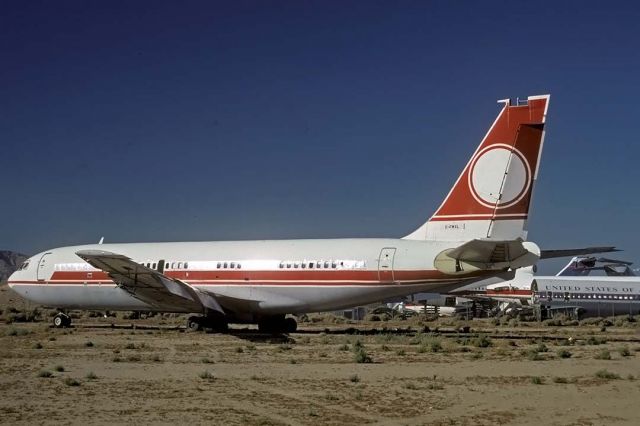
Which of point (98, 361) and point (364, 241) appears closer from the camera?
point (98, 361)

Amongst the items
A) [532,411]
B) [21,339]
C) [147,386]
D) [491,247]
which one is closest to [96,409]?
[147,386]

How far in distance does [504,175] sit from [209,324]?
14.7 meters

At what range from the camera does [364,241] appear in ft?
88.8

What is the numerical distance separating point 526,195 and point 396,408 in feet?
46.0

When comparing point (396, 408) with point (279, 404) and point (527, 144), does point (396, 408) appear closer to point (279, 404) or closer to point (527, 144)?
point (279, 404)

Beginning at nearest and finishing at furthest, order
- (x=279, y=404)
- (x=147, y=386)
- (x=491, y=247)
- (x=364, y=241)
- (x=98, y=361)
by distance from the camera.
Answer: (x=279, y=404), (x=147, y=386), (x=98, y=361), (x=491, y=247), (x=364, y=241)

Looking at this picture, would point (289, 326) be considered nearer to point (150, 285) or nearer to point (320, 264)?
point (320, 264)

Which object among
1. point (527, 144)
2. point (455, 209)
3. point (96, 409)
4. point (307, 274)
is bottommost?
point (96, 409)

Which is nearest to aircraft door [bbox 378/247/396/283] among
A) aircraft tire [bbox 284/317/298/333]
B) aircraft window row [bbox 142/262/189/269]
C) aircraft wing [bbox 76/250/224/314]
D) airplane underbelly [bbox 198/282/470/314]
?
airplane underbelly [bbox 198/282/470/314]

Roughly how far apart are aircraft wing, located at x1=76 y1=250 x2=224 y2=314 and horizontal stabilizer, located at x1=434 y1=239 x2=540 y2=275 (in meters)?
11.3

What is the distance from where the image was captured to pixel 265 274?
2861cm

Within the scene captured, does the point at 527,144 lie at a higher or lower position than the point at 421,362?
higher

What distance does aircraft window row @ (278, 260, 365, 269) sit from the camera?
26328 millimetres

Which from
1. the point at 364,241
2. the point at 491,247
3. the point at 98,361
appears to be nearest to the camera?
the point at 98,361
